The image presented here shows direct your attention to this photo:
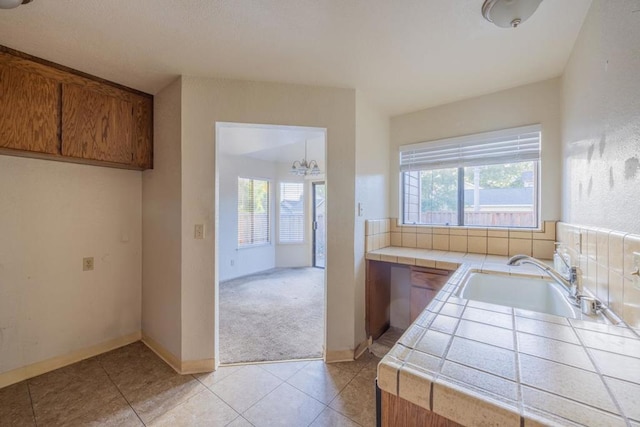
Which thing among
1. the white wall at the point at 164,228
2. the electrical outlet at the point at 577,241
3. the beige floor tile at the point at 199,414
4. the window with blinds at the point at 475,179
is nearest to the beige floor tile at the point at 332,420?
the beige floor tile at the point at 199,414

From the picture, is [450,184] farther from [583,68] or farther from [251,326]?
[251,326]

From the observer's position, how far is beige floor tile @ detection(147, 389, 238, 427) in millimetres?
1596

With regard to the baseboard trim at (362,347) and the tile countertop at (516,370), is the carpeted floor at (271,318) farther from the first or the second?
the tile countertop at (516,370)

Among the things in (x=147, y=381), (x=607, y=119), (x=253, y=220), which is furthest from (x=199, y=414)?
(x=253, y=220)

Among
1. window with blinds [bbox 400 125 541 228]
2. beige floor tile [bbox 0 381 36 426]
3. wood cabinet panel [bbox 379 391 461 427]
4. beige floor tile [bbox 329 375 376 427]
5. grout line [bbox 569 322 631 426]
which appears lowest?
beige floor tile [bbox 329 375 376 427]

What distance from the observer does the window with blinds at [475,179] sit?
2287 mm

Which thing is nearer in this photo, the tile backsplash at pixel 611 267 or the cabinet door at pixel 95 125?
the tile backsplash at pixel 611 267

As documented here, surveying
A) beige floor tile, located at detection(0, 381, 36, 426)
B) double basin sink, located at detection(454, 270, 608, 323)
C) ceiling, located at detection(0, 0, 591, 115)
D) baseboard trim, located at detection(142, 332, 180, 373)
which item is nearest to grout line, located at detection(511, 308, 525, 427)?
double basin sink, located at detection(454, 270, 608, 323)

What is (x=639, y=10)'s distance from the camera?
0.91m

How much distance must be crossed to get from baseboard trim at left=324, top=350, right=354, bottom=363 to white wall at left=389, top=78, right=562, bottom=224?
204 centimetres

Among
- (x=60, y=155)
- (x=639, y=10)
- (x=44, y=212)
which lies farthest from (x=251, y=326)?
(x=639, y=10)

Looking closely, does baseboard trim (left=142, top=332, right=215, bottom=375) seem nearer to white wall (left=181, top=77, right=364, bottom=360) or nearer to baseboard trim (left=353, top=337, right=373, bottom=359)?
white wall (left=181, top=77, right=364, bottom=360)

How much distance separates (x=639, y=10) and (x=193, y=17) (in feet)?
6.38

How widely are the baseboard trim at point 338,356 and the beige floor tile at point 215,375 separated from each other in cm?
75
